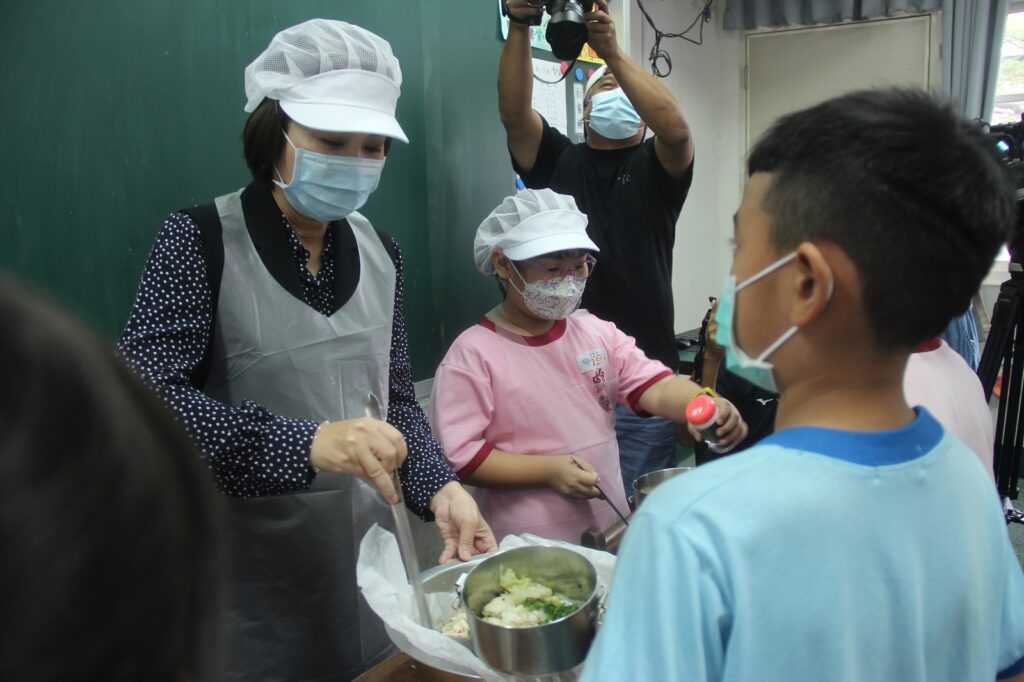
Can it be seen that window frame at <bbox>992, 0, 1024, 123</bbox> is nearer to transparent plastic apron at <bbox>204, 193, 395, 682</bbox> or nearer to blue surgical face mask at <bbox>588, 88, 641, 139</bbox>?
blue surgical face mask at <bbox>588, 88, 641, 139</bbox>

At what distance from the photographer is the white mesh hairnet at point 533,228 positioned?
162 centimetres

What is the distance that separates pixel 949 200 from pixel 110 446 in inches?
25.8

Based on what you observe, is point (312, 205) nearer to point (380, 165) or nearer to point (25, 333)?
point (380, 165)

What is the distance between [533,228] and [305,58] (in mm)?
612

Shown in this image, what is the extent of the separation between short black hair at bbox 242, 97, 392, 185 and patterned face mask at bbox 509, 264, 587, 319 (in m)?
0.58

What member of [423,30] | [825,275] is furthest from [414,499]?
[423,30]

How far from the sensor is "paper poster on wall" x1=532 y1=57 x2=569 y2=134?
2.42m

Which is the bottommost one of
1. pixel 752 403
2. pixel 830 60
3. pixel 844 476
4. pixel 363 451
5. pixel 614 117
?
pixel 752 403

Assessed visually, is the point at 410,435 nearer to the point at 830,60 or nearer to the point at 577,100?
the point at 577,100

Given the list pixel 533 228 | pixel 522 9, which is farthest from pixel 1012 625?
pixel 522 9

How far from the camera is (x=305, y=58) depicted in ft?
3.96

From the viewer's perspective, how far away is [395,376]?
1408mm

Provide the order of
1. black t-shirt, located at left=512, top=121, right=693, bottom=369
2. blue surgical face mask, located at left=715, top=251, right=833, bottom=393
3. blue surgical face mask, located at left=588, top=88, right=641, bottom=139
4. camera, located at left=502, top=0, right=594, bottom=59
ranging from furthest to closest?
blue surgical face mask, located at left=588, top=88, right=641, bottom=139, black t-shirt, located at left=512, top=121, right=693, bottom=369, camera, located at left=502, top=0, right=594, bottom=59, blue surgical face mask, located at left=715, top=251, right=833, bottom=393

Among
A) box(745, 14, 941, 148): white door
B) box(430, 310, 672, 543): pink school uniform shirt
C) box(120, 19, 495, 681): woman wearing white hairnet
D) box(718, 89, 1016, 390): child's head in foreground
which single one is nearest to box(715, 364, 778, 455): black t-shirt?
box(430, 310, 672, 543): pink school uniform shirt
